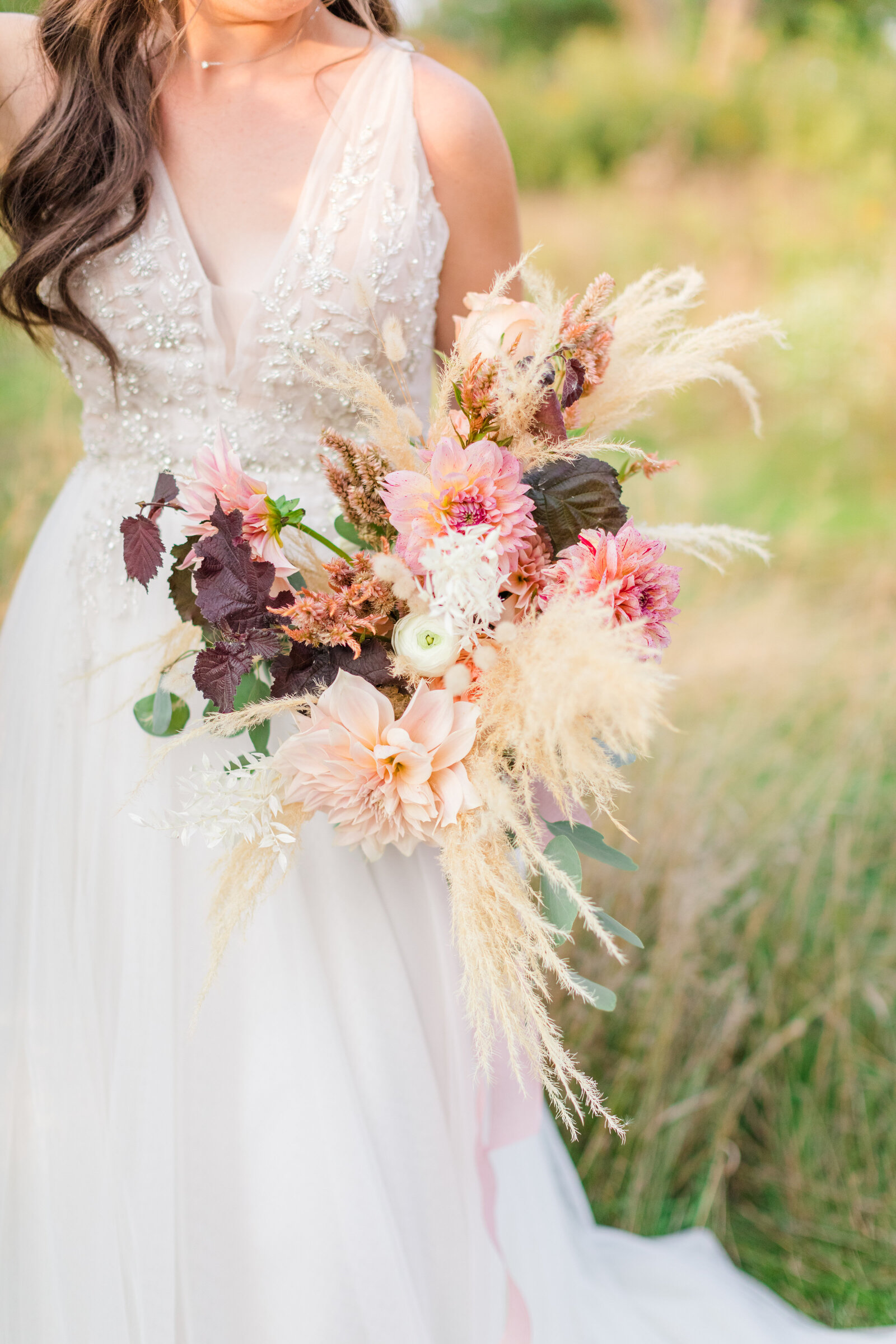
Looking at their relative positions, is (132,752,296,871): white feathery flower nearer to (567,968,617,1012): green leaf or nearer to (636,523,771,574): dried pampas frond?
(567,968,617,1012): green leaf

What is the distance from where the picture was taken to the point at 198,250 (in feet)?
4.59

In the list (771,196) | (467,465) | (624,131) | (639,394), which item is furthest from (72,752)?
(624,131)

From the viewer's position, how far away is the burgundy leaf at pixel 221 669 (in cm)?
102

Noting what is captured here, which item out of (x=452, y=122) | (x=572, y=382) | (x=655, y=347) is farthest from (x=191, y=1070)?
(x=452, y=122)

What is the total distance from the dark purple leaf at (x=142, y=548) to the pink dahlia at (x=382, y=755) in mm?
237

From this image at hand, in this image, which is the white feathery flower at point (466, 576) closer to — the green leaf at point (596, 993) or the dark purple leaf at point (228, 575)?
the dark purple leaf at point (228, 575)

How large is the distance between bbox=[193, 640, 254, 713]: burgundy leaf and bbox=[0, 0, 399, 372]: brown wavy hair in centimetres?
58

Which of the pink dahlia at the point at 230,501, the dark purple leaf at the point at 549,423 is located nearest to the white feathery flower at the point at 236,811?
the pink dahlia at the point at 230,501

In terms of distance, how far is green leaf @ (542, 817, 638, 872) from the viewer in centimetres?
108

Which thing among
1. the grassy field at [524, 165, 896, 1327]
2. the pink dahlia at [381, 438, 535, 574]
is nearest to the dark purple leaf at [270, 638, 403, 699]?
the pink dahlia at [381, 438, 535, 574]

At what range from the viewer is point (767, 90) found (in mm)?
7996

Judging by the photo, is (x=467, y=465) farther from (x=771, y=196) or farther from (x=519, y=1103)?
(x=771, y=196)

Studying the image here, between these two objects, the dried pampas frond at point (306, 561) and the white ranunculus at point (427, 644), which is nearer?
the white ranunculus at point (427, 644)

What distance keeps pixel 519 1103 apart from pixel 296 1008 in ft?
1.14
